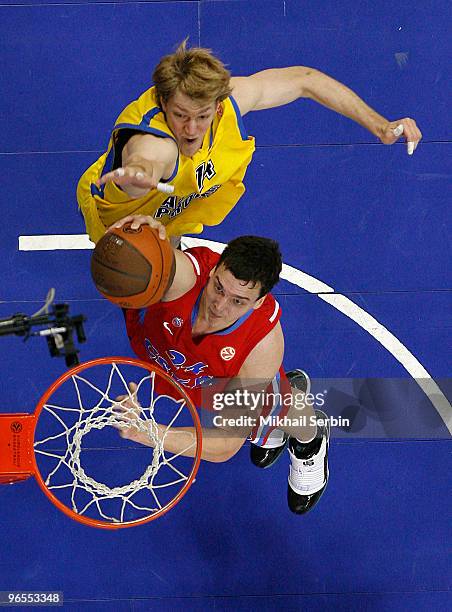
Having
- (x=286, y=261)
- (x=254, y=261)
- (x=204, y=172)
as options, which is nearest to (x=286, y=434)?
(x=286, y=261)

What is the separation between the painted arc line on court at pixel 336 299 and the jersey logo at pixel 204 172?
1.18 metres

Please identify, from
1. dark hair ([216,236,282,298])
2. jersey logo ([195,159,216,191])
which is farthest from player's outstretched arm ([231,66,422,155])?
dark hair ([216,236,282,298])

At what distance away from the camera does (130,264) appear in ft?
10.2

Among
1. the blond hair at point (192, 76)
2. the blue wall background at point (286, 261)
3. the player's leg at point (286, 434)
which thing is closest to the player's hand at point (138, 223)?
the blond hair at point (192, 76)

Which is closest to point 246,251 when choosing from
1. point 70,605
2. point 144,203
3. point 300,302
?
point 144,203

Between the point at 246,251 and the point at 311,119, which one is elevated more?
the point at 311,119

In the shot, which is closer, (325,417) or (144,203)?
(144,203)

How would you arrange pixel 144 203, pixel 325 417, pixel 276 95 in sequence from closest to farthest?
1. pixel 144 203
2. pixel 276 95
3. pixel 325 417

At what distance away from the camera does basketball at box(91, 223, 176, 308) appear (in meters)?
3.09

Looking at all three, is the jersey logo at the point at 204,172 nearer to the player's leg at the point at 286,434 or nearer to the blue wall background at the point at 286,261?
the blue wall background at the point at 286,261

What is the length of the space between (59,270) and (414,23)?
2.94 metres

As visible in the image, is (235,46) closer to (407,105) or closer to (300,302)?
(407,105)

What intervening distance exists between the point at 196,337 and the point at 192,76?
4.14 ft

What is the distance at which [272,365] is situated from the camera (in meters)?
3.97
